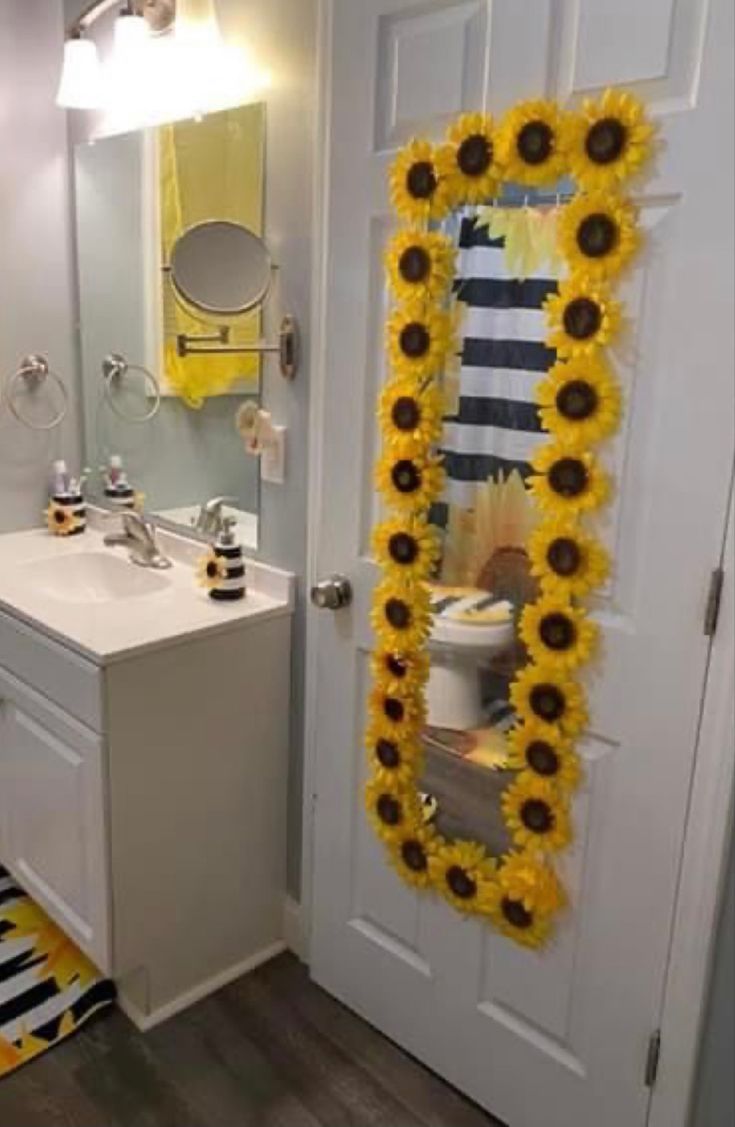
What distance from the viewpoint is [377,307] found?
1.54 m

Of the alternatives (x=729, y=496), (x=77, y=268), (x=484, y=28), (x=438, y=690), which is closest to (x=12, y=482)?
(x=77, y=268)

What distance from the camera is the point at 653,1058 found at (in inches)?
54.5

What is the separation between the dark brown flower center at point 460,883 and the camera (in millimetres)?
1568

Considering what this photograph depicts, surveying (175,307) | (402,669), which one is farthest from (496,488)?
(175,307)

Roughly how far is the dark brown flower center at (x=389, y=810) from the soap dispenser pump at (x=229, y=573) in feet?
1.72

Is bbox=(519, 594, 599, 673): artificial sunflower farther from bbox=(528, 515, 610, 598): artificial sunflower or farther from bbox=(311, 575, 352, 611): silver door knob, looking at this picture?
bbox=(311, 575, 352, 611): silver door knob

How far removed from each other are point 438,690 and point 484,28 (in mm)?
1059

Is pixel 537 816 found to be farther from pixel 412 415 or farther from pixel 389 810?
pixel 412 415

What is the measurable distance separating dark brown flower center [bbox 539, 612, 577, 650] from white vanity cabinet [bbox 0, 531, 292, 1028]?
0.67 m

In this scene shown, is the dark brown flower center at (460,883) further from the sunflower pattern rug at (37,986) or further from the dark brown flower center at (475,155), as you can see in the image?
the dark brown flower center at (475,155)

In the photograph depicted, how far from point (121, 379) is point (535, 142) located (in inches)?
53.8

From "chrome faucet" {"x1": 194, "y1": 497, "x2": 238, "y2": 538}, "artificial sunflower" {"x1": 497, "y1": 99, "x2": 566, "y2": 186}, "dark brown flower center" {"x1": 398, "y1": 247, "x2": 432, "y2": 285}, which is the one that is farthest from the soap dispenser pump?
"artificial sunflower" {"x1": 497, "y1": 99, "x2": 566, "y2": 186}

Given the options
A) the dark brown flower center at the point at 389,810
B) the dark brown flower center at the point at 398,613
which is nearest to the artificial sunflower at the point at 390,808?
the dark brown flower center at the point at 389,810

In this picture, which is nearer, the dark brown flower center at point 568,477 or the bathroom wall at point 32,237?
the dark brown flower center at point 568,477
